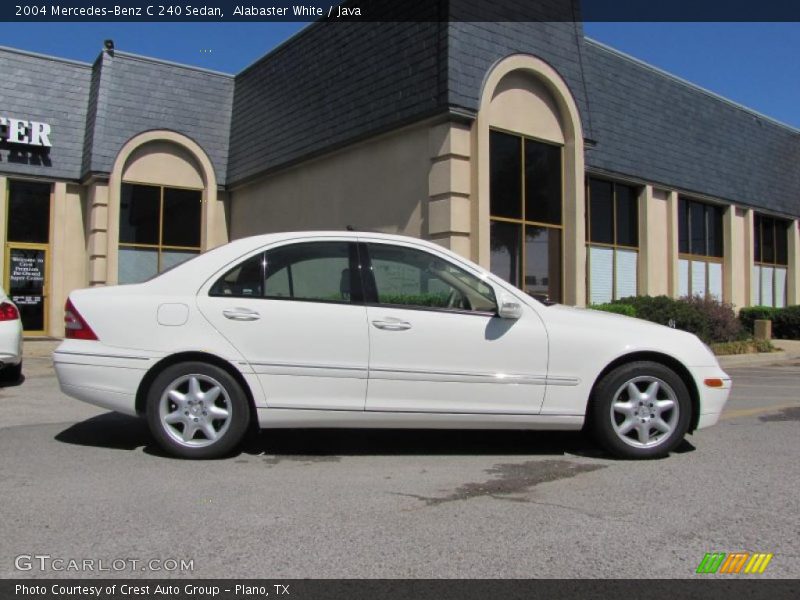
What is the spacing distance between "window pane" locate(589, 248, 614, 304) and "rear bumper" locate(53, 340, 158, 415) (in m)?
12.4

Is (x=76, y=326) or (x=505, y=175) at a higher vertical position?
(x=505, y=175)

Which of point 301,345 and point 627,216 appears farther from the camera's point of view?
point 627,216

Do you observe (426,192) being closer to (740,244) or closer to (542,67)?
(542,67)

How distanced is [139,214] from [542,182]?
393 inches

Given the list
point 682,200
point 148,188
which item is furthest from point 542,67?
point 148,188

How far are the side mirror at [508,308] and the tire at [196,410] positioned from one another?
1.96 m

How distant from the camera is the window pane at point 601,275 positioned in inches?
628

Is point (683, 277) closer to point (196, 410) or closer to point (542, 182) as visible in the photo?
point (542, 182)

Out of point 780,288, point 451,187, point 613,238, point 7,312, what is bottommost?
point 7,312

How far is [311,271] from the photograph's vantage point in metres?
5.28

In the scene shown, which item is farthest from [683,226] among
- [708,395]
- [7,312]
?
[7,312]

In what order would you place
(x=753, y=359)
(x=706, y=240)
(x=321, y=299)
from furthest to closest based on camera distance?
(x=706, y=240) → (x=753, y=359) → (x=321, y=299)

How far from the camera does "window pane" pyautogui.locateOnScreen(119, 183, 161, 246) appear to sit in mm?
16922
